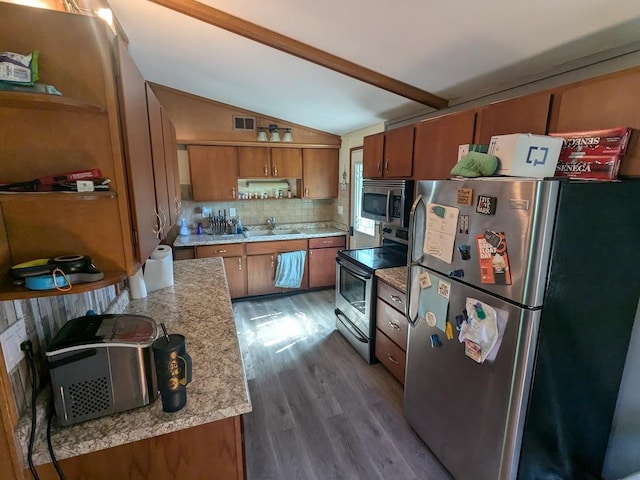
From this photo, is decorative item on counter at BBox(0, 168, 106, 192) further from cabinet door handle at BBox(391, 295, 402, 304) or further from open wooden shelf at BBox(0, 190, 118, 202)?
cabinet door handle at BBox(391, 295, 402, 304)

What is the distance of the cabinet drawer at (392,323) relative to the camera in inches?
88.4

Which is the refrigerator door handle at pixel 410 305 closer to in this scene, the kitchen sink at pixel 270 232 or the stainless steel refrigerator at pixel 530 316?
the stainless steel refrigerator at pixel 530 316

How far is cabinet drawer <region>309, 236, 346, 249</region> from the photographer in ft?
13.6

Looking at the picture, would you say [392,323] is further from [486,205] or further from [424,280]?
[486,205]

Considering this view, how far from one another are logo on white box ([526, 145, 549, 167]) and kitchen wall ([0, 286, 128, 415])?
194 centimetres

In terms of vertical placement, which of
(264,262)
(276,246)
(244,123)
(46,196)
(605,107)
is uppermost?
(244,123)

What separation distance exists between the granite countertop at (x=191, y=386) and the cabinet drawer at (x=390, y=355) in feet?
4.31

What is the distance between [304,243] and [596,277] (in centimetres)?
→ 314

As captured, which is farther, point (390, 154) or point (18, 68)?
point (390, 154)

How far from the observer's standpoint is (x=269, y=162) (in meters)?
4.10

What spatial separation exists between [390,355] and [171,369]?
1.87 m

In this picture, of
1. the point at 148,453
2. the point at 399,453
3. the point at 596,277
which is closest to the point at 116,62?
the point at 148,453

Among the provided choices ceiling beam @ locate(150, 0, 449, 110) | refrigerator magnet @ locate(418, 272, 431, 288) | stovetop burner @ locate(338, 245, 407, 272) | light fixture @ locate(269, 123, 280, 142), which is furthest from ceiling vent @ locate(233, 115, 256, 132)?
refrigerator magnet @ locate(418, 272, 431, 288)

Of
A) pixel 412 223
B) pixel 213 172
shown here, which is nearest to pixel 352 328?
pixel 412 223
